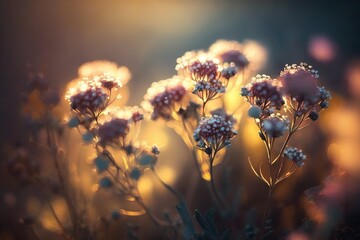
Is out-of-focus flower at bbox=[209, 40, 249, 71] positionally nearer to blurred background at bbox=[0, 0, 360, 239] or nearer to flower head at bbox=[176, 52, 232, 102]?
flower head at bbox=[176, 52, 232, 102]

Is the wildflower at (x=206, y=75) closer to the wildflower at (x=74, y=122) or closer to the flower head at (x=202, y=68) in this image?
the flower head at (x=202, y=68)

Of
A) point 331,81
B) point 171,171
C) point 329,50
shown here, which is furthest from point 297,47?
point 171,171

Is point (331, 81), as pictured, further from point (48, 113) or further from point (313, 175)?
point (48, 113)

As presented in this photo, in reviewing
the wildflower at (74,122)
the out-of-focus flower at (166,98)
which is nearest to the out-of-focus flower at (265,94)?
the out-of-focus flower at (166,98)

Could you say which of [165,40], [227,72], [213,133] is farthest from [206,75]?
[165,40]

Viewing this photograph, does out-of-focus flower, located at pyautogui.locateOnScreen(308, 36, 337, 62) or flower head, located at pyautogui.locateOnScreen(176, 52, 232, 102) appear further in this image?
out-of-focus flower, located at pyautogui.locateOnScreen(308, 36, 337, 62)

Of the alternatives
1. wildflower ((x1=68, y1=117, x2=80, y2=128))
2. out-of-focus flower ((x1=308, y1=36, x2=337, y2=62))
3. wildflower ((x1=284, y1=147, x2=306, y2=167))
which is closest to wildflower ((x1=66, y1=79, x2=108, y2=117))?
wildflower ((x1=68, y1=117, x2=80, y2=128))
